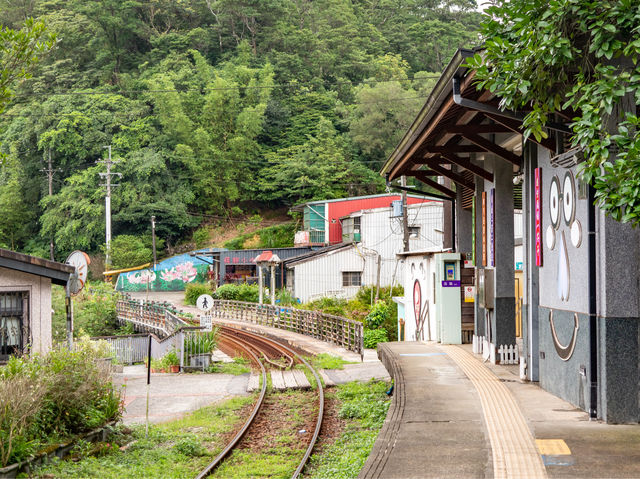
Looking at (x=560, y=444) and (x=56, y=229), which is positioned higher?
(x=56, y=229)

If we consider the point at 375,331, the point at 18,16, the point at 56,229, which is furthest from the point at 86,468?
the point at 18,16

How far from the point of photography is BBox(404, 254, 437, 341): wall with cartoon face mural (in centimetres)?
1557

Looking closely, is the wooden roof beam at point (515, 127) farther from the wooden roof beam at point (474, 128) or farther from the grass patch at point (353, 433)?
the grass patch at point (353, 433)

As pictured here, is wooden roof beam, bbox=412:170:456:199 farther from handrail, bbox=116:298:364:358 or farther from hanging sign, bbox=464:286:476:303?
handrail, bbox=116:298:364:358

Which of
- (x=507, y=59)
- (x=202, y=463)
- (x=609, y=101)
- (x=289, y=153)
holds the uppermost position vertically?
(x=289, y=153)

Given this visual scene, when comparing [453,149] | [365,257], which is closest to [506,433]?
[453,149]

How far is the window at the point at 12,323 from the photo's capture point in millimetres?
12875

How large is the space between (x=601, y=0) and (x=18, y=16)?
2833 inches

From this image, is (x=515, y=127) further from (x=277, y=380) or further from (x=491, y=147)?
(x=277, y=380)

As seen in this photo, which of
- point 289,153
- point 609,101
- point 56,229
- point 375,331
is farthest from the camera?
point 289,153

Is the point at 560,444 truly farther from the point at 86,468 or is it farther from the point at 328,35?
the point at 328,35

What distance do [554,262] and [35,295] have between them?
380 inches

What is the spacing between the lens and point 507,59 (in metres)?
5.95

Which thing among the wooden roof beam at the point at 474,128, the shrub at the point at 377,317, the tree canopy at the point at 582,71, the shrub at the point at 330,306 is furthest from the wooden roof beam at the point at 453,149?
the shrub at the point at 330,306
